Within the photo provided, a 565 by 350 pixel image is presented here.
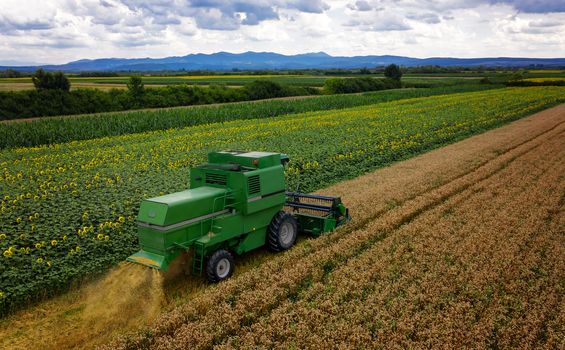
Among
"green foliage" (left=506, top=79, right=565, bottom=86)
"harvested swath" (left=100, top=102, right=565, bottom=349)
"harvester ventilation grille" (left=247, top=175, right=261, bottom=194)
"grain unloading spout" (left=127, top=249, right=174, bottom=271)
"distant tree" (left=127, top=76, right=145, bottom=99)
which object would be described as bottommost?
"harvested swath" (left=100, top=102, right=565, bottom=349)

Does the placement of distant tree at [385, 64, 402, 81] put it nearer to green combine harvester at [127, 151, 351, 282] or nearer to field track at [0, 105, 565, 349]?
field track at [0, 105, 565, 349]

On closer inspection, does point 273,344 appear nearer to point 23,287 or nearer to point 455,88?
point 23,287

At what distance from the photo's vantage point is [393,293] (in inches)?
287

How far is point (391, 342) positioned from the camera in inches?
235

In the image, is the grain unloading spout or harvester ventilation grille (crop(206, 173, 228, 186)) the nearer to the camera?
the grain unloading spout

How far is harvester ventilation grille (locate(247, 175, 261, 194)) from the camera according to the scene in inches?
335

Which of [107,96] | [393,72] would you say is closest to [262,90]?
[107,96]

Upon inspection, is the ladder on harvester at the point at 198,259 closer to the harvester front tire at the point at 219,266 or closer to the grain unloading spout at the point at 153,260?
the harvester front tire at the point at 219,266

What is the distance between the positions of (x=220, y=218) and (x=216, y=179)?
38.9 inches

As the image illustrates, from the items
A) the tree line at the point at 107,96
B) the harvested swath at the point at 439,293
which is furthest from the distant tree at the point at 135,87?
the harvested swath at the point at 439,293

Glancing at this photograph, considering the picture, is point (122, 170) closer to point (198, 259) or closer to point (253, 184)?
point (253, 184)

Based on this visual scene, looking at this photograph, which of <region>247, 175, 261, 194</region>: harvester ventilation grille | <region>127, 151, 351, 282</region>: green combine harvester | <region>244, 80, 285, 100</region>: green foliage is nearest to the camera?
<region>127, 151, 351, 282</region>: green combine harvester

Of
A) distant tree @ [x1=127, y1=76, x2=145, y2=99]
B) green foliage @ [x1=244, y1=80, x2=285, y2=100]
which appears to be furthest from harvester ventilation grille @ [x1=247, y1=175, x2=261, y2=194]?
green foliage @ [x1=244, y1=80, x2=285, y2=100]

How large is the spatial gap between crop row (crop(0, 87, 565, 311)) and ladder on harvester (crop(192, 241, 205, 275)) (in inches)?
76.7
